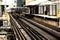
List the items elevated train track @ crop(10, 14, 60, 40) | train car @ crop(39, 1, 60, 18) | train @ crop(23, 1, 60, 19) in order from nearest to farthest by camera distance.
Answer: elevated train track @ crop(10, 14, 60, 40)
train car @ crop(39, 1, 60, 18)
train @ crop(23, 1, 60, 19)

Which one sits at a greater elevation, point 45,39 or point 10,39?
point 45,39

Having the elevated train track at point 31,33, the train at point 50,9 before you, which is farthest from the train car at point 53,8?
the elevated train track at point 31,33

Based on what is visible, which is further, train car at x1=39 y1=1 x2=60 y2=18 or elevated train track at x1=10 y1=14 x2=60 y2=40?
train car at x1=39 y1=1 x2=60 y2=18

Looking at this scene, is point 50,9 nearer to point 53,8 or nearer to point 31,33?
point 53,8

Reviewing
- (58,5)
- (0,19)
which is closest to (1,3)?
(0,19)

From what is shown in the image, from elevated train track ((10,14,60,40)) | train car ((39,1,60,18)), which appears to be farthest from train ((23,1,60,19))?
elevated train track ((10,14,60,40))

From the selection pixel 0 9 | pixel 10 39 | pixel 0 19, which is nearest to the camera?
pixel 10 39

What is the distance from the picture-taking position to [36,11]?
70.9 ft

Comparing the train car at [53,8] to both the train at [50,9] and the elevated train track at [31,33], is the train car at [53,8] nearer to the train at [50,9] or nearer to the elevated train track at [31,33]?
the train at [50,9]

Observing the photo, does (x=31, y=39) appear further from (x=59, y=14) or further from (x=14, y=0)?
(x=14, y=0)

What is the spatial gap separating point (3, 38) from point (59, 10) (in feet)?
12.6

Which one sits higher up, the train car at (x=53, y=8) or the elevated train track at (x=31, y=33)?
the train car at (x=53, y=8)

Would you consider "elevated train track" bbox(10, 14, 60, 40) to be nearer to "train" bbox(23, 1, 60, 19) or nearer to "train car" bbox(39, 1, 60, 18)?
"train car" bbox(39, 1, 60, 18)

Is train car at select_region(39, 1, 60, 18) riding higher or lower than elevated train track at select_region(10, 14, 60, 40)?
higher
